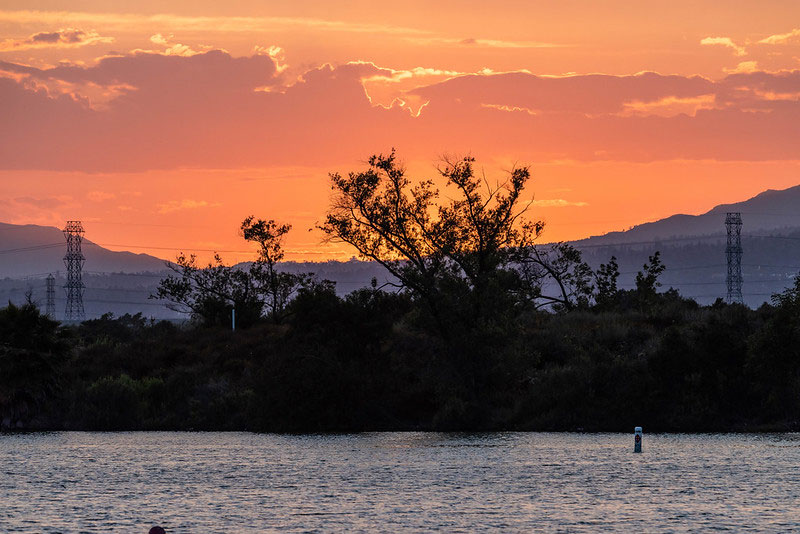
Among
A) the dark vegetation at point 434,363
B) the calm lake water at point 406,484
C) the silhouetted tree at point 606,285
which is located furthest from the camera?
the silhouetted tree at point 606,285

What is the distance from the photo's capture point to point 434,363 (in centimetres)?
7619

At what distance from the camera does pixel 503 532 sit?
35.5 m

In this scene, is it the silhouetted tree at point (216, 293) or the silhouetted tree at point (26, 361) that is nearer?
the silhouetted tree at point (26, 361)

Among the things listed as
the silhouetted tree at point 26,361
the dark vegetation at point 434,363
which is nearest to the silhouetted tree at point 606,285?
the dark vegetation at point 434,363

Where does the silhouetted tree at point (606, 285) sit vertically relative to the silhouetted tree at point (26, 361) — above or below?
above

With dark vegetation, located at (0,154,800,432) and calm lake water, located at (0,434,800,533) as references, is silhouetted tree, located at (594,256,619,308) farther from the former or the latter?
calm lake water, located at (0,434,800,533)

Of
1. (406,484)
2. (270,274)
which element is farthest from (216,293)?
(406,484)

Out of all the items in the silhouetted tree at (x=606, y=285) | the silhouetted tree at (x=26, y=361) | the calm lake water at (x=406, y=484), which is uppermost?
the silhouetted tree at (x=606, y=285)

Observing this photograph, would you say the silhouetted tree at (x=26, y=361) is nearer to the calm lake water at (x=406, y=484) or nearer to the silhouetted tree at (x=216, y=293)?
the calm lake water at (x=406, y=484)

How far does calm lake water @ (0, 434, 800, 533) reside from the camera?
3759cm

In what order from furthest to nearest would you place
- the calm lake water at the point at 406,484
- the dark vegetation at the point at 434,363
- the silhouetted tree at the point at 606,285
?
the silhouetted tree at the point at 606,285 → the dark vegetation at the point at 434,363 → the calm lake water at the point at 406,484

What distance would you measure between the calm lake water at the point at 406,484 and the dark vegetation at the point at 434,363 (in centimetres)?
519

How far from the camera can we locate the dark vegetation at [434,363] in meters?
73.9

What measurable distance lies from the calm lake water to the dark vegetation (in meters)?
5.19
